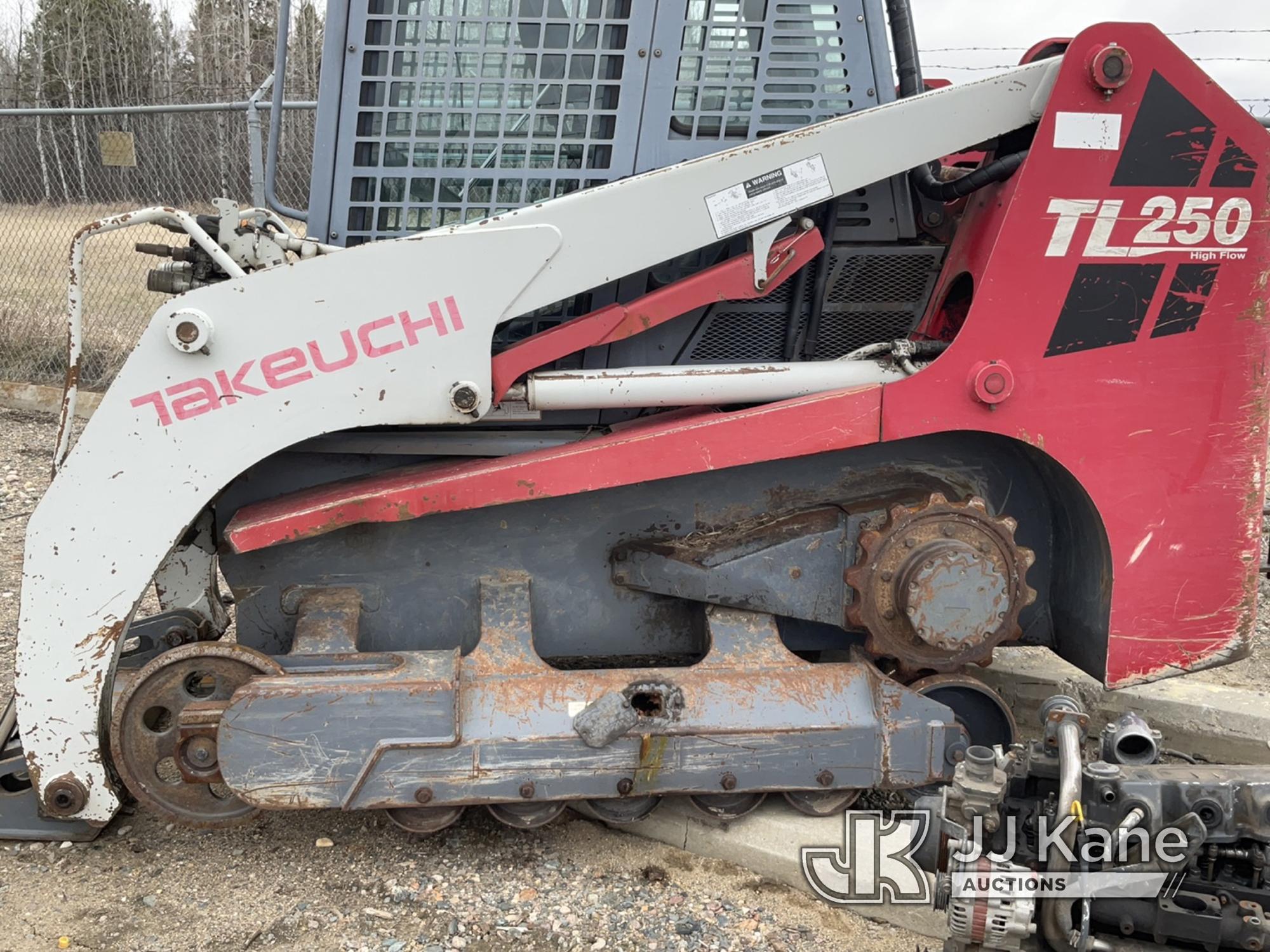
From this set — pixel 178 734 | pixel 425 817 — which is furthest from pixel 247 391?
pixel 425 817

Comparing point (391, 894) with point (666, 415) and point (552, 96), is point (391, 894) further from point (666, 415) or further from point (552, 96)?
point (552, 96)

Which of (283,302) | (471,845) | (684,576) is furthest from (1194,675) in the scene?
A: (283,302)

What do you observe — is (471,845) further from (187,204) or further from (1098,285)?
(187,204)

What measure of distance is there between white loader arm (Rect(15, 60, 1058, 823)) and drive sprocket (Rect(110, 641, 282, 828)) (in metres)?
0.13

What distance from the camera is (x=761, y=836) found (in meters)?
3.04

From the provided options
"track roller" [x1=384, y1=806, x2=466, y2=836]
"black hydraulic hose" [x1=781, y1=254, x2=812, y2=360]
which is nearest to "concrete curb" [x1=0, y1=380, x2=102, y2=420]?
"track roller" [x1=384, y1=806, x2=466, y2=836]

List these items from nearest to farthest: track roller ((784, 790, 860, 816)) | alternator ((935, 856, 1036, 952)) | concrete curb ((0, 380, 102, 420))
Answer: alternator ((935, 856, 1036, 952)) → track roller ((784, 790, 860, 816)) → concrete curb ((0, 380, 102, 420))

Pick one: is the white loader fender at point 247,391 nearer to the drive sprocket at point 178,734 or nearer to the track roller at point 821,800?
the drive sprocket at point 178,734

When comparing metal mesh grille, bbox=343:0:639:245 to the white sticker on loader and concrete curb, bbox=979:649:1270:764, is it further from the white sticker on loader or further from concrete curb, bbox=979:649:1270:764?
concrete curb, bbox=979:649:1270:764

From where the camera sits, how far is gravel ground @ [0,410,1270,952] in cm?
273

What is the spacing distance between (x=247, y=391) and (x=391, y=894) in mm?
1321

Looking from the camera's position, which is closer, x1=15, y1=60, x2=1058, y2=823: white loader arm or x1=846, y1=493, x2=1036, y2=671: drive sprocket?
x1=15, y1=60, x2=1058, y2=823: white loader arm

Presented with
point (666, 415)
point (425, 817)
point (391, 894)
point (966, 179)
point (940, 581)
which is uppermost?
point (966, 179)

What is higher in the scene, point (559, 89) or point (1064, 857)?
point (559, 89)
